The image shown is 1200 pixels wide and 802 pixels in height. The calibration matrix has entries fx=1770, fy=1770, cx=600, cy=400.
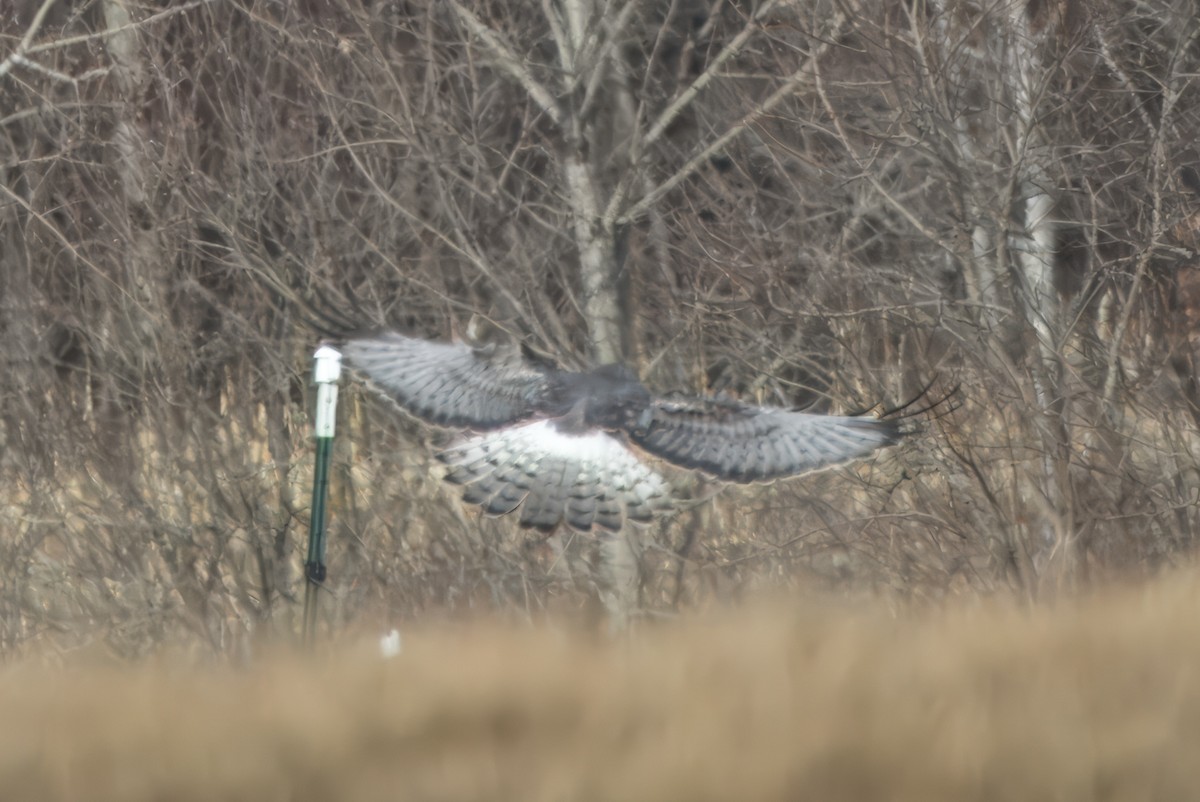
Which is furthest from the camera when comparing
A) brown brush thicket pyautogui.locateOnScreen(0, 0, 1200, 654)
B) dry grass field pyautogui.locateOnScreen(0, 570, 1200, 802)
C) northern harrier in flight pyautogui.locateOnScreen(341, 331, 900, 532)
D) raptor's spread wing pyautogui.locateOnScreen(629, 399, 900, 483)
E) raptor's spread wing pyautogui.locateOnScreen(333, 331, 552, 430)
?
raptor's spread wing pyautogui.locateOnScreen(333, 331, 552, 430)

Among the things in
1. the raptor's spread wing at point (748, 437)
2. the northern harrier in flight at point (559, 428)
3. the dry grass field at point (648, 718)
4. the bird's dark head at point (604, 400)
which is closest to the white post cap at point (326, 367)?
the northern harrier in flight at point (559, 428)

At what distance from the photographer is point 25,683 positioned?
4.71 metres

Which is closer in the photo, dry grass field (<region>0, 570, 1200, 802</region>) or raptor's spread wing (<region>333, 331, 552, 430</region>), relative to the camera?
dry grass field (<region>0, 570, 1200, 802</region>)

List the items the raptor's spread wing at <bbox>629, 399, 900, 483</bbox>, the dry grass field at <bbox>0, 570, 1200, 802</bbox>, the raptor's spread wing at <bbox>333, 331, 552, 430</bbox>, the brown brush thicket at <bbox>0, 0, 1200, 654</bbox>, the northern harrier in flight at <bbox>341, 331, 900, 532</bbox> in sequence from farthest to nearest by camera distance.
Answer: the raptor's spread wing at <bbox>333, 331, 552, 430</bbox>, the brown brush thicket at <bbox>0, 0, 1200, 654</bbox>, the northern harrier in flight at <bbox>341, 331, 900, 532</bbox>, the raptor's spread wing at <bbox>629, 399, 900, 483</bbox>, the dry grass field at <bbox>0, 570, 1200, 802</bbox>

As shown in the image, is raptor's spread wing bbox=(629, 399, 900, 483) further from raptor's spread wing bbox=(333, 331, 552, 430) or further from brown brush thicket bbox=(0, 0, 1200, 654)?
raptor's spread wing bbox=(333, 331, 552, 430)

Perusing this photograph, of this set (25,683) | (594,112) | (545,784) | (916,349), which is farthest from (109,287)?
(545,784)

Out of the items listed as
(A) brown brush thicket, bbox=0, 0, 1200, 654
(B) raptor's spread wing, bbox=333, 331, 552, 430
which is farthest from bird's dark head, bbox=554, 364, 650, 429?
(A) brown brush thicket, bbox=0, 0, 1200, 654

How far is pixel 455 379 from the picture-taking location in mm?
8305

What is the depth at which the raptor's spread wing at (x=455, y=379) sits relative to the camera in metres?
8.21

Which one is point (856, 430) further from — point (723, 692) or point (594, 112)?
point (594, 112)

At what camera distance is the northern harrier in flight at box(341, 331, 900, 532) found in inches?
313

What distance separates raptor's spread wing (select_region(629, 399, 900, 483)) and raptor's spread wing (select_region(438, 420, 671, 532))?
0.35 m

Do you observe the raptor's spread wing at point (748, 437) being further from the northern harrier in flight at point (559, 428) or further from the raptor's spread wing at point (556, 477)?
the raptor's spread wing at point (556, 477)

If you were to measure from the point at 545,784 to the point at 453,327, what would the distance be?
6844 mm
